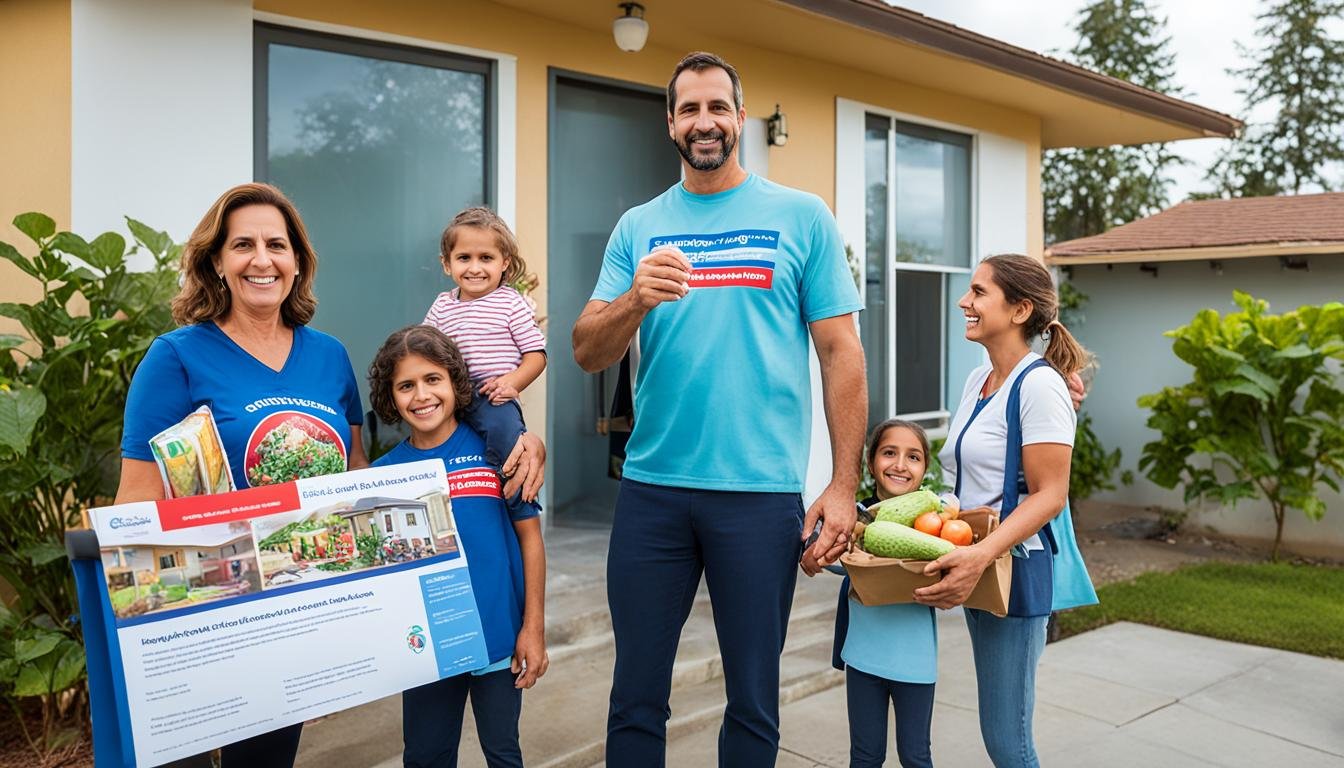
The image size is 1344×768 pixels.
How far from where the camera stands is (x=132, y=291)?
136 inches

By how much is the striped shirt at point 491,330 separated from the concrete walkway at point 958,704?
1516mm

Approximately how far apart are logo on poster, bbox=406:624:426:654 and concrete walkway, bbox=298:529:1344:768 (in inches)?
57.1

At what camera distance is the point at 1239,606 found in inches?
234

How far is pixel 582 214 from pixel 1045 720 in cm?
364

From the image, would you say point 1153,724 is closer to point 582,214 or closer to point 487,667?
point 487,667

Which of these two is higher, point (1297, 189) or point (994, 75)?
point (1297, 189)

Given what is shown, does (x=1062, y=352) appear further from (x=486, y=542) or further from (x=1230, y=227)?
(x=1230, y=227)

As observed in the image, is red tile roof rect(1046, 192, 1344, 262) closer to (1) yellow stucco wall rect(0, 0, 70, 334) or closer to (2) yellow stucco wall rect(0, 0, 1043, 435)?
(2) yellow stucco wall rect(0, 0, 1043, 435)

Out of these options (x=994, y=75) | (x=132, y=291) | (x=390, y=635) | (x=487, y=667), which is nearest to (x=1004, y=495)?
(x=487, y=667)

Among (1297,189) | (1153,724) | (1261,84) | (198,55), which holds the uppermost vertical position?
(1261,84)

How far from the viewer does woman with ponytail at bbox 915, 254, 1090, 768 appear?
2242 millimetres

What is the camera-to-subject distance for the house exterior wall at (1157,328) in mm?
8461

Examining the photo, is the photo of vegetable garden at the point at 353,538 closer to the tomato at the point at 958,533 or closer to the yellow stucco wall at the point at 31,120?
the tomato at the point at 958,533

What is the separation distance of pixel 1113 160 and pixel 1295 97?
5.20 m
